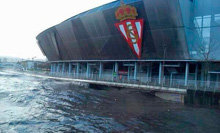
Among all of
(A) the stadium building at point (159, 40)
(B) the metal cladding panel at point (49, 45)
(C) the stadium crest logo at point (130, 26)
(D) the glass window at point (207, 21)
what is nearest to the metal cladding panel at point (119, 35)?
(A) the stadium building at point (159, 40)

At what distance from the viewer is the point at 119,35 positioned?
115 ft

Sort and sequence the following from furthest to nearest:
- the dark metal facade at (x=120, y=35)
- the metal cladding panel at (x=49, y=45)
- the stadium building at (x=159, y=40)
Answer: the metal cladding panel at (x=49, y=45), the dark metal facade at (x=120, y=35), the stadium building at (x=159, y=40)

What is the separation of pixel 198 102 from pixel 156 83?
24.9ft

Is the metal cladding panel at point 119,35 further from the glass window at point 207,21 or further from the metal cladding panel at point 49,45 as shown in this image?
the metal cladding panel at point 49,45

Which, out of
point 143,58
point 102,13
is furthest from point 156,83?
point 102,13

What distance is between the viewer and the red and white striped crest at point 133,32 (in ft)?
106

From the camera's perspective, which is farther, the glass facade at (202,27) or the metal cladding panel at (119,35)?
the metal cladding panel at (119,35)

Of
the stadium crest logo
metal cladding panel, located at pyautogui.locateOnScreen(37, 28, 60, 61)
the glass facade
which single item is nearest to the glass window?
the glass facade

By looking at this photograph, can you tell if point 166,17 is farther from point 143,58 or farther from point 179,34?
point 143,58

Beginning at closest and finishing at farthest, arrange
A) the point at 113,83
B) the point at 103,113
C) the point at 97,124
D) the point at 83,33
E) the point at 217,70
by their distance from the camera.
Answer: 1. the point at 97,124
2. the point at 103,113
3. the point at 217,70
4. the point at 113,83
5. the point at 83,33

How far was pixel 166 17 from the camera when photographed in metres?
28.9

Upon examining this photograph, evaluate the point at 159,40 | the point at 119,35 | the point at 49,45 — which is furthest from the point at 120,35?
the point at 49,45

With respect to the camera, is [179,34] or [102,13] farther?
[102,13]

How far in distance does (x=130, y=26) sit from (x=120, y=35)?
2.71m
